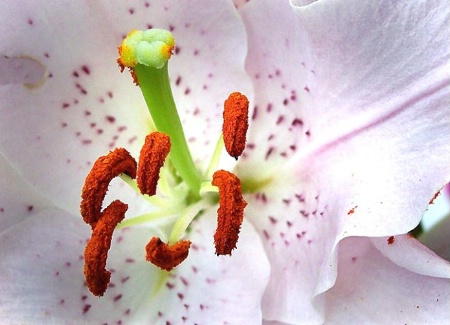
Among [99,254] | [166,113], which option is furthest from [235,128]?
[99,254]

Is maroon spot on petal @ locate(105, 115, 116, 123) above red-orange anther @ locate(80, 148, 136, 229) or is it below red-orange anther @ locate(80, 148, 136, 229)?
above

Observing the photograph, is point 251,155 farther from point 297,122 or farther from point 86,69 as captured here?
point 86,69

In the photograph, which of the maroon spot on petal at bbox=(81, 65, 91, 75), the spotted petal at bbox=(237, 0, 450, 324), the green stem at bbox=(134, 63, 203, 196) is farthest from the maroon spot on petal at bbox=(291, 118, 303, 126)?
the maroon spot on petal at bbox=(81, 65, 91, 75)

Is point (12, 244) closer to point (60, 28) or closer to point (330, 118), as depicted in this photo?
point (60, 28)

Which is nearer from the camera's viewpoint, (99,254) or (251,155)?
(99,254)

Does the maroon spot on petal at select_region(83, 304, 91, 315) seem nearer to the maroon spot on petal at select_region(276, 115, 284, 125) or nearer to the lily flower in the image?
the lily flower
